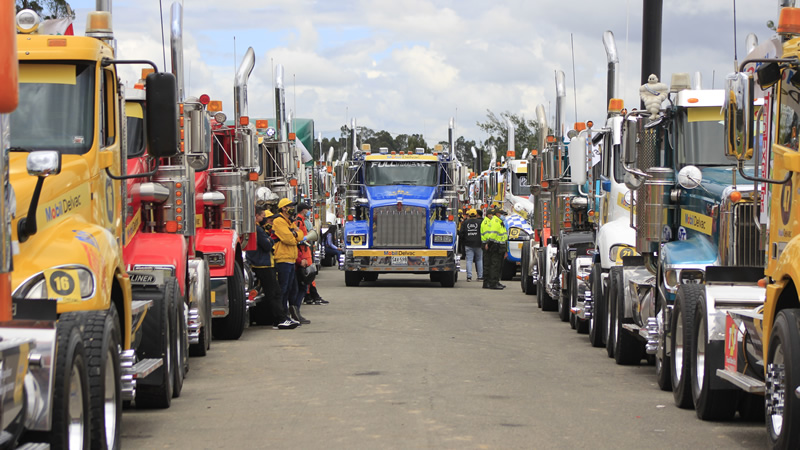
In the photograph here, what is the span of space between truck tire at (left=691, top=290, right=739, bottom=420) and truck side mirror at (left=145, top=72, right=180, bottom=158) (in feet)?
13.8

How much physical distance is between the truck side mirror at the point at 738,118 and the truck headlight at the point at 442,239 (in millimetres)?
A: 17598

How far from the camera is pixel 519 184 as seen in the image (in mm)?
32125

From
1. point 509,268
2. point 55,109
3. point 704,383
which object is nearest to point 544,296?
point 509,268

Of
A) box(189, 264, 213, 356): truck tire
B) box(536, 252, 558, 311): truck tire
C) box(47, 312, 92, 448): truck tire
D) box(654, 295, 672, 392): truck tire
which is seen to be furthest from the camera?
box(536, 252, 558, 311): truck tire

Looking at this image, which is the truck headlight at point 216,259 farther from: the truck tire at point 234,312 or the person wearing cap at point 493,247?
the person wearing cap at point 493,247

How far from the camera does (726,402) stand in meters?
9.59

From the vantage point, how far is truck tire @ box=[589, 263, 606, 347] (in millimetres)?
15281

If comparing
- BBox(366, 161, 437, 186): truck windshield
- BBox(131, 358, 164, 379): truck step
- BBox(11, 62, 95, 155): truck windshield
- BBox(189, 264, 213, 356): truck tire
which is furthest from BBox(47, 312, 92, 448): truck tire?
BBox(366, 161, 437, 186): truck windshield

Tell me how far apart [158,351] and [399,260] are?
55.2 feet

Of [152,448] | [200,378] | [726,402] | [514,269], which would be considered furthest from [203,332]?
[514,269]

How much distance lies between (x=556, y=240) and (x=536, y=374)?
9198mm

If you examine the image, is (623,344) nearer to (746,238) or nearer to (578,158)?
(746,238)

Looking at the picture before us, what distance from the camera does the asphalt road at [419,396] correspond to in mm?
8898

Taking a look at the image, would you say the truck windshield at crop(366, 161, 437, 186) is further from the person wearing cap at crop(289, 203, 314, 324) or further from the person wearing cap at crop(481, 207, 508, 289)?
the person wearing cap at crop(289, 203, 314, 324)
